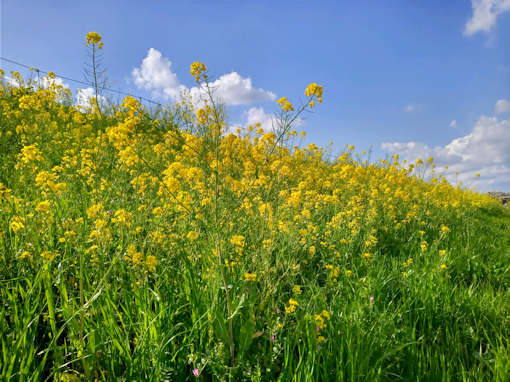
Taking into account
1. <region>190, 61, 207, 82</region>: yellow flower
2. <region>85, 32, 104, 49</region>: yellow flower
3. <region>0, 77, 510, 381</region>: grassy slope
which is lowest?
<region>0, 77, 510, 381</region>: grassy slope

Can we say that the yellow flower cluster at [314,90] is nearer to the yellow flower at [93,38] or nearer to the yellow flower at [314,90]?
the yellow flower at [314,90]

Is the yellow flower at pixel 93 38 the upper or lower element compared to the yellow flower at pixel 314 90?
upper

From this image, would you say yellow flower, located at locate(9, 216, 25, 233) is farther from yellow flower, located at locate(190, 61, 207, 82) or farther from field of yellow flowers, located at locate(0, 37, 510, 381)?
yellow flower, located at locate(190, 61, 207, 82)

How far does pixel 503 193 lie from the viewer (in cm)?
2238

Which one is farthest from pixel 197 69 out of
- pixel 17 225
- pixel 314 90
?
pixel 17 225

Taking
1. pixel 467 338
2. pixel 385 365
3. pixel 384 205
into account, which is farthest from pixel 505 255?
pixel 385 365

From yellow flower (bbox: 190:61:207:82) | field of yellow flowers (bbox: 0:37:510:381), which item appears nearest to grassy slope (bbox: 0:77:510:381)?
field of yellow flowers (bbox: 0:37:510:381)

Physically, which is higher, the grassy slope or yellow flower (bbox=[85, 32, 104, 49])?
yellow flower (bbox=[85, 32, 104, 49])

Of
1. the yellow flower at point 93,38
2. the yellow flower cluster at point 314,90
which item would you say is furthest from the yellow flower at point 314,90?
the yellow flower at point 93,38

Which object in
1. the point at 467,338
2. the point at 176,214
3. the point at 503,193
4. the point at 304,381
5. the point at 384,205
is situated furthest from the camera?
the point at 503,193

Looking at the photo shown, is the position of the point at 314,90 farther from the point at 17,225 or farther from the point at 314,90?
the point at 17,225

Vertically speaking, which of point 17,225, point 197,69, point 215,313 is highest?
point 197,69

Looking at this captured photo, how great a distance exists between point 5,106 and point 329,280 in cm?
778

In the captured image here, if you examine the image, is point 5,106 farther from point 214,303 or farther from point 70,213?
point 214,303
